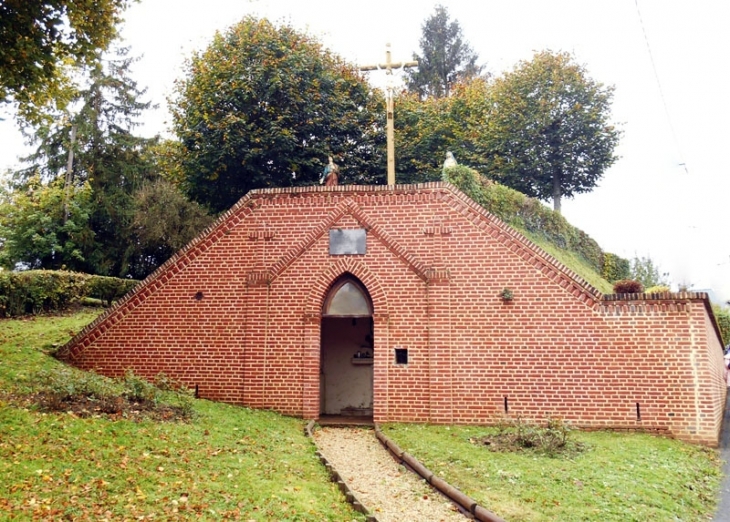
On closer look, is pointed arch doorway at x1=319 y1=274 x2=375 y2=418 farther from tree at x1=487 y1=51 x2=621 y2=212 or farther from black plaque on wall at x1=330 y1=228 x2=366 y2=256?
tree at x1=487 y1=51 x2=621 y2=212

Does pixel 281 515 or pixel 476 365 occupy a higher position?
pixel 476 365

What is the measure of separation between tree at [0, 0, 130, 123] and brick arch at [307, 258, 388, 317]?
7276mm

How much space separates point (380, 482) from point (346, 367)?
753 centimetres

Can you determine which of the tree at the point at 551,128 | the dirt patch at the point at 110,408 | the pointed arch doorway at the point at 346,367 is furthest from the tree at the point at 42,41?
the tree at the point at 551,128

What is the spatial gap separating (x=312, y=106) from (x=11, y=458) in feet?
65.7

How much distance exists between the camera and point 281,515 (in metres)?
6.63

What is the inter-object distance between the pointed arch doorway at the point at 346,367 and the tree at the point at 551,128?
16.9 meters

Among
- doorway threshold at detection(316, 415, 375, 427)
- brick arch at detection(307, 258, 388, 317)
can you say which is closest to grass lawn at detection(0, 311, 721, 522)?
doorway threshold at detection(316, 415, 375, 427)

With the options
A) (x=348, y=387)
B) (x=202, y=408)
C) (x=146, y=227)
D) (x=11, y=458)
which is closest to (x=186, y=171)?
(x=146, y=227)

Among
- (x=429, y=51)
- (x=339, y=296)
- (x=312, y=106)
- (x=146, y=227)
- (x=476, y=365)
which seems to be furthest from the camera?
(x=429, y=51)

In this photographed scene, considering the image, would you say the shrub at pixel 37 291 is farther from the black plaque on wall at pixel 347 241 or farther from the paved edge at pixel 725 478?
the paved edge at pixel 725 478

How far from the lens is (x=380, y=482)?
9.01m

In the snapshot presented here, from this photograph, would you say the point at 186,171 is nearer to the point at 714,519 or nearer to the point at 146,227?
the point at 146,227

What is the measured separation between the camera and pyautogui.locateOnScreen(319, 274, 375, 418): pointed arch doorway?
16234 mm
